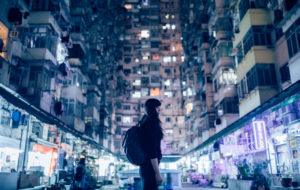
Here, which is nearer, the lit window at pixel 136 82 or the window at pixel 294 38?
the window at pixel 294 38

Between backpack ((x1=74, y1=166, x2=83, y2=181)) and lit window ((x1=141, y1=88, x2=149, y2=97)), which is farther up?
lit window ((x1=141, y1=88, x2=149, y2=97))

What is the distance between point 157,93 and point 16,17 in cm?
4694

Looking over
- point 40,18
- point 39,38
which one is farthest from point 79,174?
point 40,18

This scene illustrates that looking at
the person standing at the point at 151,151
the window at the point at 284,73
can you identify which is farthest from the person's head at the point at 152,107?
Answer: the window at the point at 284,73

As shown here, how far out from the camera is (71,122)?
27578 mm

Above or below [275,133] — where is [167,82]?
above

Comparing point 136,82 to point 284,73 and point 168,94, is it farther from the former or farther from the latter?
point 284,73

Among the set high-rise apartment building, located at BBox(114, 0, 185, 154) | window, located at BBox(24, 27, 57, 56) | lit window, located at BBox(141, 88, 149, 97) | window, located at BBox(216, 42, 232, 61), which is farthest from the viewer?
lit window, located at BBox(141, 88, 149, 97)

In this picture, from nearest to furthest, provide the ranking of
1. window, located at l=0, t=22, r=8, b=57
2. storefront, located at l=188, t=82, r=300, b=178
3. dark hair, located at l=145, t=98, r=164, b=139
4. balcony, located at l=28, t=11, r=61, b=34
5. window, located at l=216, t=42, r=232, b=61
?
1. dark hair, located at l=145, t=98, r=164, b=139
2. storefront, located at l=188, t=82, r=300, b=178
3. window, located at l=0, t=22, r=8, b=57
4. balcony, located at l=28, t=11, r=61, b=34
5. window, located at l=216, t=42, r=232, b=61

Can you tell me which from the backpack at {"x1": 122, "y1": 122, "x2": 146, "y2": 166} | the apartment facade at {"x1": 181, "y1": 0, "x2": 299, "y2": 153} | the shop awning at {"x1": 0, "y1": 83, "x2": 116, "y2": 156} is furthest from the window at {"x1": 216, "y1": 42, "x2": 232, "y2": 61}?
the backpack at {"x1": 122, "y1": 122, "x2": 146, "y2": 166}

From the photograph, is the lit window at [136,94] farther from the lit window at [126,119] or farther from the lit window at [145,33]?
the lit window at [145,33]

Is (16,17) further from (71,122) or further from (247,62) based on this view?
(247,62)

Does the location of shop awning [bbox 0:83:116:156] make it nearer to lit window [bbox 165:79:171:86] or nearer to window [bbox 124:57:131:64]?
A: lit window [bbox 165:79:171:86]

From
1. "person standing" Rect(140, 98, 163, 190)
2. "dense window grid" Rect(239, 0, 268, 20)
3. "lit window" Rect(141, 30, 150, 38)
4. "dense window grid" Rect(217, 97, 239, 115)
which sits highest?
"lit window" Rect(141, 30, 150, 38)
